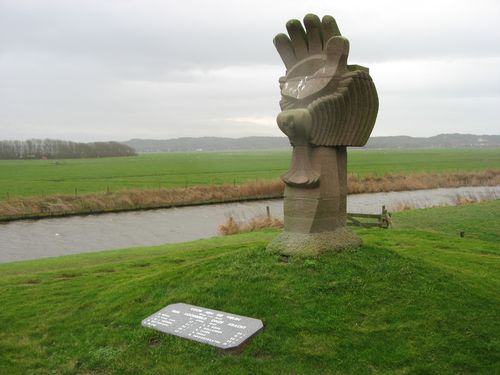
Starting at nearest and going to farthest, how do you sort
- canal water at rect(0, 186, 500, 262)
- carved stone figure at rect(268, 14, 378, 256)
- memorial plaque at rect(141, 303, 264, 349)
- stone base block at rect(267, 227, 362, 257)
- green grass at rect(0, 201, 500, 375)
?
green grass at rect(0, 201, 500, 375)
memorial plaque at rect(141, 303, 264, 349)
stone base block at rect(267, 227, 362, 257)
carved stone figure at rect(268, 14, 378, 256)
canal water at rect(0, 186, 500, 262)

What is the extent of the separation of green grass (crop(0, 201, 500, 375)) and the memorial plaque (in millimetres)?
157

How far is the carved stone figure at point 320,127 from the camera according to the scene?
10.1 m

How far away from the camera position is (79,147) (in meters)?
152

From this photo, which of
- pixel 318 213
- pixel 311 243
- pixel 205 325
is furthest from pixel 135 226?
pixel 205 325

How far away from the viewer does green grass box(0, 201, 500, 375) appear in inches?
280

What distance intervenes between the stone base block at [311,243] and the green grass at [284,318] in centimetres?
29

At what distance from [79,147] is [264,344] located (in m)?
154

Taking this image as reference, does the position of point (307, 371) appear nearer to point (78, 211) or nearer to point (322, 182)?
point (322, 182)

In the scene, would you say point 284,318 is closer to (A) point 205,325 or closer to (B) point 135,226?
(A) point 205,325

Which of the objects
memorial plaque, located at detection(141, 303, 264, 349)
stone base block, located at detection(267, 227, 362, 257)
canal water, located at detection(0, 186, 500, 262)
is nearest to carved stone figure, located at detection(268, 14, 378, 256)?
stone base block, located at detection(267, 227, 362, 257)

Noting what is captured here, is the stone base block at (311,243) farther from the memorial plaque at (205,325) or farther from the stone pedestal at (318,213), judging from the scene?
the memorial plaque at (205,325)

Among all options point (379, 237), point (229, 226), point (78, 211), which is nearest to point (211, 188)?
point (78, 211)

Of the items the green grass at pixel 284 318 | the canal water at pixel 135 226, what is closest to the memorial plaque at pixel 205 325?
the green grass at pixel 284 318

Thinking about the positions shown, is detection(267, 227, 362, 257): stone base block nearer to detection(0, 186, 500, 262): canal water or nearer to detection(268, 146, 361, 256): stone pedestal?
detection(268, 146, 361, 256): stone pedestal
